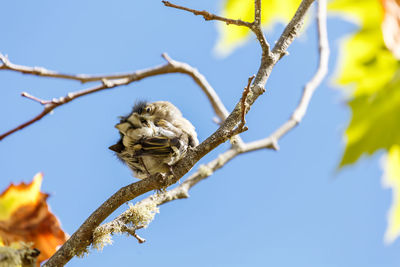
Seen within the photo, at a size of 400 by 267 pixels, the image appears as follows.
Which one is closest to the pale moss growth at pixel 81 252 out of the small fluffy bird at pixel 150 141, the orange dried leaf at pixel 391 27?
the small fluffy bird at pixel 150 141

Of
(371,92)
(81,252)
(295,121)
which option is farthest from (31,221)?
(295,121)

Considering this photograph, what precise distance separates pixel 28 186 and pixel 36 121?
370 mm

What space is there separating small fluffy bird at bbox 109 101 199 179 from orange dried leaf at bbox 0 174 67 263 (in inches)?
15.5

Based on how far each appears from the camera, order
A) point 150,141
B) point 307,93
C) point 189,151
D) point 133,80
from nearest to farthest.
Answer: point 189,151
point 150,141
point 133,80
point 307,93

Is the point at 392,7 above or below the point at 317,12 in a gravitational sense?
below

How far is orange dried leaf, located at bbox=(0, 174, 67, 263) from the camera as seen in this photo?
1.71m

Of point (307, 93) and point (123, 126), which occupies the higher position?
point (307, 93)

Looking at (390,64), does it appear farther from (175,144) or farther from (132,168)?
(132,168)

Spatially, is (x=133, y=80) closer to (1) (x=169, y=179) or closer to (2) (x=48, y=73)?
(2) (x=48, y=73)

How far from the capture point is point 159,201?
7.09 ft

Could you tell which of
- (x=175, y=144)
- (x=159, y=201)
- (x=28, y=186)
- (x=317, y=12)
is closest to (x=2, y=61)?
(x=28, y=186)

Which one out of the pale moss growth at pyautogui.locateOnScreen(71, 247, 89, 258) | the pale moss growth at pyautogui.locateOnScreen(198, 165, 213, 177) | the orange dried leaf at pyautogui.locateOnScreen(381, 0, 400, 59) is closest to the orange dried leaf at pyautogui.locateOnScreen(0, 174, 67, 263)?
the pale moss growth at pyautogui.locateOnScreen(71, 247, 89, 258)

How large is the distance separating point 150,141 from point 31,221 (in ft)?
2.04

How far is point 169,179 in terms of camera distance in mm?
1517
